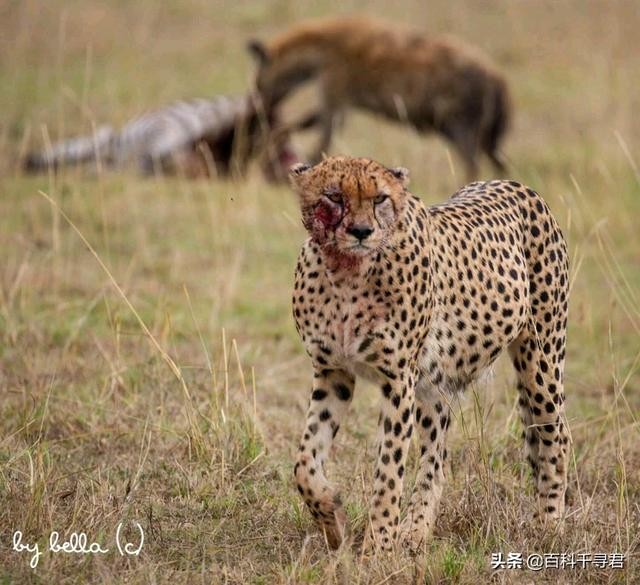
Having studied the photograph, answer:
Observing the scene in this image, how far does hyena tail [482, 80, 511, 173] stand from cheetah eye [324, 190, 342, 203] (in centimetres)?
698

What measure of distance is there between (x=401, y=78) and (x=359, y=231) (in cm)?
723

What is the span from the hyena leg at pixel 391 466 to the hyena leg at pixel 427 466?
0.62ft

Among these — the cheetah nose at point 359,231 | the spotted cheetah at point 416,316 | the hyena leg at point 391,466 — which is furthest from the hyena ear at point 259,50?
the cheetah nose at point 359,231

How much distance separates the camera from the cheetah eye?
133 inches

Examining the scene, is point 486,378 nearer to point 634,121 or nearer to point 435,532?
point 435,532

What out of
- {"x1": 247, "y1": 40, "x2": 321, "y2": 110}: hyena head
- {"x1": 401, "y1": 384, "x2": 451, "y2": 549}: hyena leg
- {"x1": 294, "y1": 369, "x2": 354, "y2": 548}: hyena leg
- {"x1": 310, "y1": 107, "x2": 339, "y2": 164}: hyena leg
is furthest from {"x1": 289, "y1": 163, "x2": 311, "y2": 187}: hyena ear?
{"x1": 247, "y1": 40, "x2": 321, "y2": 110}: hyena head

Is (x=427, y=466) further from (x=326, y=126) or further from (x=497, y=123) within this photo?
(x=326, y=126)

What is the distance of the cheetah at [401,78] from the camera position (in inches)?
404

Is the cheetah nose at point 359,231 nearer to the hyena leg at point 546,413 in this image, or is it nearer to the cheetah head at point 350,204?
the cheetah head at point 350,204

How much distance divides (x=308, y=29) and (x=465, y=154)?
187cm

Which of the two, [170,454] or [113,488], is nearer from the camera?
[113,488]

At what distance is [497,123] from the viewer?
405 inches

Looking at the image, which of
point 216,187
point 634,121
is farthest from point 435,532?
point 634,121

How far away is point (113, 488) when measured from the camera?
4.09 metres
